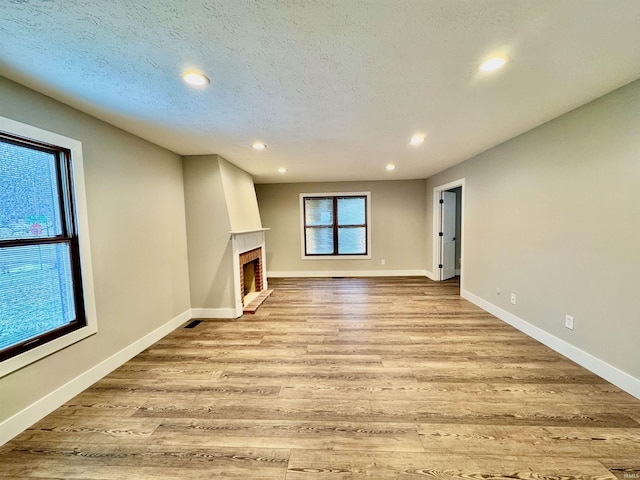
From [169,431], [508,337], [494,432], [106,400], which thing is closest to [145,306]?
[106,400]

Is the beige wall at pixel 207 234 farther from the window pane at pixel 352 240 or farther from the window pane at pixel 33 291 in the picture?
the window pane at pixel 352 240

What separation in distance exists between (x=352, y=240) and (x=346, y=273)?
839 mm

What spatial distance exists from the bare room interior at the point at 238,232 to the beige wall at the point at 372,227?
2523 millimetres

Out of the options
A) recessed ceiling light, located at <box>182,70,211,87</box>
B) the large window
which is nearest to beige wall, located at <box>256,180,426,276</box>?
the large window

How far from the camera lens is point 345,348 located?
2811 mm

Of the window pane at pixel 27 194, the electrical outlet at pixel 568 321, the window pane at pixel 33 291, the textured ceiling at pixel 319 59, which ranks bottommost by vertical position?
the electrical outlet at pixel 568 321

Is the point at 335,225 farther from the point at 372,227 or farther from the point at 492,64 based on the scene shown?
the point at 492,64

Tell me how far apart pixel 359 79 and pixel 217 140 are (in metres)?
1.94

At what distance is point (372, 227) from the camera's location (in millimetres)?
6309

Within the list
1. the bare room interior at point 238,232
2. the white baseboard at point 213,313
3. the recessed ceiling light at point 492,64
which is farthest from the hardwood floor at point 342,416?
the recessed ceiling light at point 492,64

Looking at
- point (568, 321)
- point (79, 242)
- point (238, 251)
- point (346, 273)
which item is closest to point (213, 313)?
point (238, 251)

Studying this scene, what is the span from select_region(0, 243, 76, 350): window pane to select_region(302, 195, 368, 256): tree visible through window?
470cm

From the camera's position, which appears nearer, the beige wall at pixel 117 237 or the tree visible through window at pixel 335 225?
the beige wall at pixel 117 237

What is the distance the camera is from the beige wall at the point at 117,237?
184 centimetres
